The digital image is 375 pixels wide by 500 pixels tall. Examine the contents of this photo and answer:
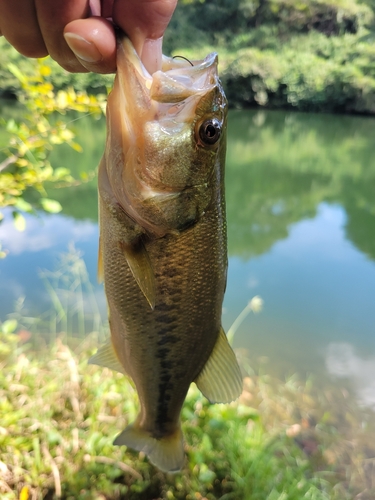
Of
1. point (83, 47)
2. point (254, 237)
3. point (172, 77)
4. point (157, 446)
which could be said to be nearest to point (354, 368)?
point (157, 446)

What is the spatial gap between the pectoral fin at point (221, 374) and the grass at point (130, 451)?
1089 millimetres

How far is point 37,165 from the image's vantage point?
2307 mm

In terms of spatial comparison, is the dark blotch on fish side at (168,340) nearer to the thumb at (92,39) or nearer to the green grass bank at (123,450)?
the thumb at (92,39)

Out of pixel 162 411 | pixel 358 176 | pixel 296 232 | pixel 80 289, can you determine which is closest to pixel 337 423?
pixel 162 411

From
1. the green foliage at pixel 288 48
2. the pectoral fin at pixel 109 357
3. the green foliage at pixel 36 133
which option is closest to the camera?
the pectoral fin at pixel 109 357

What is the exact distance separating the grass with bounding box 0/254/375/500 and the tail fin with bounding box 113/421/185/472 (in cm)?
80

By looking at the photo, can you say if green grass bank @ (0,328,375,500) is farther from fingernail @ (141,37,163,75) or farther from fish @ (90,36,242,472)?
fingernail @ (141,37,163,75)

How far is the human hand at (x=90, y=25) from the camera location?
989 mm

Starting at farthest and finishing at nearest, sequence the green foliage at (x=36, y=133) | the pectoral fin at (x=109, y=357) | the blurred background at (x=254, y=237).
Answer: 1. the blurred background at (x=254, y=237)
2. the green foliage at (x=36, y=133)
3. the pectoral fin at (x=109, y=357)

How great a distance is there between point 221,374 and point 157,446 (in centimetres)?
42

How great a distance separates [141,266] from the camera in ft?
3.75

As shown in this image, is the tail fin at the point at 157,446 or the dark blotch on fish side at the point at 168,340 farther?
the tail fin at the point at 157,446

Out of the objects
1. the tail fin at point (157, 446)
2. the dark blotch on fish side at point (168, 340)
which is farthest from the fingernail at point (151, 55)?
the tail fin at point (157, 446)

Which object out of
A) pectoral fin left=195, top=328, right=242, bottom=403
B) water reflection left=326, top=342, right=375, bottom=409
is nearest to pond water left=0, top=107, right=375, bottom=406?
water reflection left=326, top=342, right=375, bottom=409
